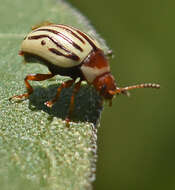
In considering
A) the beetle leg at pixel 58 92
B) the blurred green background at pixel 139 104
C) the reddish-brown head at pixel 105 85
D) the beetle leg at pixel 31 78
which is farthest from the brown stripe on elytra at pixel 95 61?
the blurred green background at pixel 139 104

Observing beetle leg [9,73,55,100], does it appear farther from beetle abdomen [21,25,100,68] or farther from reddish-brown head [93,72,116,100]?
reddish-brown head [93,72,116,100]

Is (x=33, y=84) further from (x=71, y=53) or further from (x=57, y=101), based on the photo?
(x=71, y=53)

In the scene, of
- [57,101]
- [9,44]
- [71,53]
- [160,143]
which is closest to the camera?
[71,53]

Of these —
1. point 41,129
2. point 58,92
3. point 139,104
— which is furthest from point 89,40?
point 139,104

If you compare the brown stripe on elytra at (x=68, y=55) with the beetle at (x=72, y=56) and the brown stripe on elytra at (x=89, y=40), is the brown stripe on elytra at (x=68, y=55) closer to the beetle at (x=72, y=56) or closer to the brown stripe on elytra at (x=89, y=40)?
the beetle at (x=72, y=56)

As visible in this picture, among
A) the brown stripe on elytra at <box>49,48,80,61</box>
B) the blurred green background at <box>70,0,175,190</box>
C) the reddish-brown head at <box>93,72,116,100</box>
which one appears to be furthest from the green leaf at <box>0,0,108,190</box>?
the blurred green background at <box>70,0,175,190</box>

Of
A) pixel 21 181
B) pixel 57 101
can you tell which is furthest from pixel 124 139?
pixel 21 181

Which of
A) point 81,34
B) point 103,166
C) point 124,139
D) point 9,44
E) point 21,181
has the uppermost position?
point 9,44
